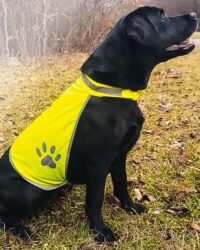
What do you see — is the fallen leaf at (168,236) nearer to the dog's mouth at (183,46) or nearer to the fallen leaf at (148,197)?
the fallen leaf at (148,197)

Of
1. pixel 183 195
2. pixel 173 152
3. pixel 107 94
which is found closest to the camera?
pixel 107 94

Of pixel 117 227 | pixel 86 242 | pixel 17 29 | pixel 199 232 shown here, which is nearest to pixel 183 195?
pixel 199 232

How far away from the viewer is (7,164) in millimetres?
2756

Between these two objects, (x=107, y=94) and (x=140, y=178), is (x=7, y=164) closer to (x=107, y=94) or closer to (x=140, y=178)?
(x=107, y=94)

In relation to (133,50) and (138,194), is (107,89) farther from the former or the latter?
(138,194)

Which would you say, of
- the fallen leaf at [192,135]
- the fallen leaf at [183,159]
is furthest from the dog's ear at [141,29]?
the fallen leaf at [192,135]

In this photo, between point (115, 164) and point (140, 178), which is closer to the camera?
point (115, 164)

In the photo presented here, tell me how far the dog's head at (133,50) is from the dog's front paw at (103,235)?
38.5 inches

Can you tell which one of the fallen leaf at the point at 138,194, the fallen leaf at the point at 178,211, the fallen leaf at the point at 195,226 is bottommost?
the fallen leaf at the point at 138,194

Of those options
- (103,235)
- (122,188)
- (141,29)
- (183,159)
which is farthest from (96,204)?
(183,159)

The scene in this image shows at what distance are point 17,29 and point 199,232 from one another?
584cm

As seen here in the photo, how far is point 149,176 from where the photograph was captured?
3.49m

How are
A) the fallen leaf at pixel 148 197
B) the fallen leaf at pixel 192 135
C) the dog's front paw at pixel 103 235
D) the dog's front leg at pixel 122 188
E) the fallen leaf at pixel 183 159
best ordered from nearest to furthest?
1. the dog's front paw at pixel 103 235
2. the dog's front leg at pixel 122 188
3. the fallen leaf at pixel 148 197
4. the fallen leaf at pixel 183 159
5. the fallen leaf at pixel 192 135

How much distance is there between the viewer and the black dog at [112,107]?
2.49m
